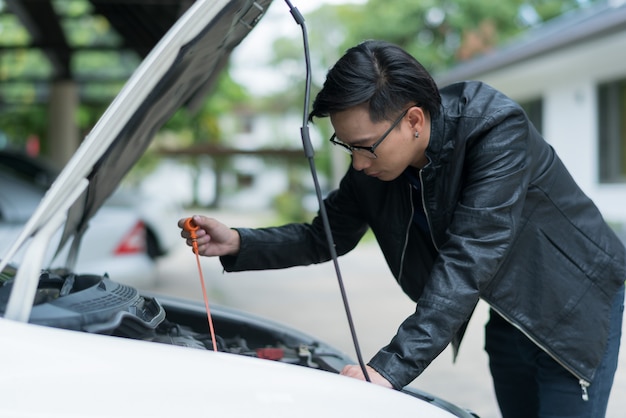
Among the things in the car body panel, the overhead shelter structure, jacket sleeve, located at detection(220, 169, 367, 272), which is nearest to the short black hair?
jacket sleeve, located at detection(220, 169, 367, 272)

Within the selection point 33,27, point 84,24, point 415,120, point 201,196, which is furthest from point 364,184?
point 201,196

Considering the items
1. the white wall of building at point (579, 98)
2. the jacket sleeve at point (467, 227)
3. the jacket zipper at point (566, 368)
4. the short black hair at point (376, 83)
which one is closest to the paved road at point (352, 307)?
the jacket zipper at point (566, 368)

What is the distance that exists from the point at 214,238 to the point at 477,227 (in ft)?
2.80

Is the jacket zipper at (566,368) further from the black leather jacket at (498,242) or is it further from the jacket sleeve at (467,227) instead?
the jacket sleeve at (467,227)

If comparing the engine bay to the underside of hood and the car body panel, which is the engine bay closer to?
the car body panel

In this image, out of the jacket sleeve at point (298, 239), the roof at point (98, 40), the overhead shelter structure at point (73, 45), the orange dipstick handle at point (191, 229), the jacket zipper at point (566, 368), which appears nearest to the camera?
the jacket zipper at point (566, 368)

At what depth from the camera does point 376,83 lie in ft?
5.80

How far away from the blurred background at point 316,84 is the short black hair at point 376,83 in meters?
1.07

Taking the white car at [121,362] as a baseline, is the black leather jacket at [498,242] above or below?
above

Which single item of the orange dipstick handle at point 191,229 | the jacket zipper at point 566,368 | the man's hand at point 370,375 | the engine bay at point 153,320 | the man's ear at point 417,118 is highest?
the man's ear at point 417,118

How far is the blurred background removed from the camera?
6.56 meters

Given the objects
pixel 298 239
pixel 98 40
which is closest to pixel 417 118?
pixel 298 239

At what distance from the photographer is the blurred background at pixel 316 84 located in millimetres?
6562

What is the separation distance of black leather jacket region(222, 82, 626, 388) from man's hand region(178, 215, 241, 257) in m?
0.48
